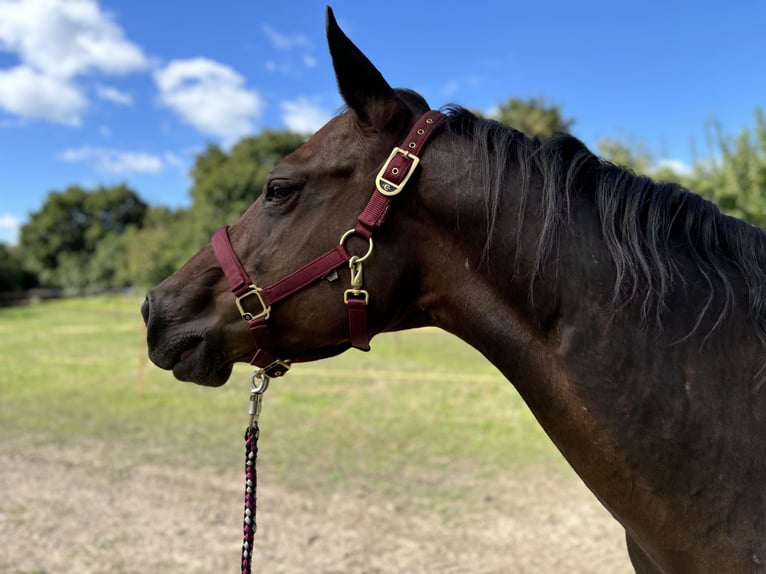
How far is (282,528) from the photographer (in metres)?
4.90

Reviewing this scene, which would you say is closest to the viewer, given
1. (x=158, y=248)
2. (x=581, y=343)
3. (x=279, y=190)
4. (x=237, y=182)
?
(x=581, y=343)

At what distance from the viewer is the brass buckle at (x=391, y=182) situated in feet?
4.91

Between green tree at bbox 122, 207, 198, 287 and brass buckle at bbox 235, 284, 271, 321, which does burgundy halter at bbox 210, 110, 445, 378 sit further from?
green tree at bbox 122, 207, 198, 287

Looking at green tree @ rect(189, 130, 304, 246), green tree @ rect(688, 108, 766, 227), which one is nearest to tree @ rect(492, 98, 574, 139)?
green tree @ rect(189, 130, 304, 246)

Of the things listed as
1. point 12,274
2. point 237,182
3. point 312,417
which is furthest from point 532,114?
point 12,274

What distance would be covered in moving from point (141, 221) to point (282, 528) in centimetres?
5490

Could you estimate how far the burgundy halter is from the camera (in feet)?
4.94

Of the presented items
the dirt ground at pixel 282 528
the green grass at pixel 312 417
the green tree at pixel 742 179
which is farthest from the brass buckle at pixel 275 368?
the green tree at pixel 742 179

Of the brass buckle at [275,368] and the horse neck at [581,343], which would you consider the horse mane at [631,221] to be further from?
the brass buckle at [275,368]

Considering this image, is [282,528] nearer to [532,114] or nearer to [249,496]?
[249,496]

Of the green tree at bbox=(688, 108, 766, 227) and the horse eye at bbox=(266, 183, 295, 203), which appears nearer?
the horse eye at bbox=(266, 183, 295, 203)

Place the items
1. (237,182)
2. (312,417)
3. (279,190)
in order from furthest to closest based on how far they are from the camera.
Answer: (237,182) < (312,417) < (279,190)

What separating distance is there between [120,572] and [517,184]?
13.9 feet

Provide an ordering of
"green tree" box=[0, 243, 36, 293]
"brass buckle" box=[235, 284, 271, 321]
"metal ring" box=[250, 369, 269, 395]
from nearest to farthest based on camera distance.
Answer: "brass buckle" box=[235, 284, 271, 321]
"metal ring" box=[250, 369, 269, 395]
"green tree" box=[0, 243, 36, 293]
